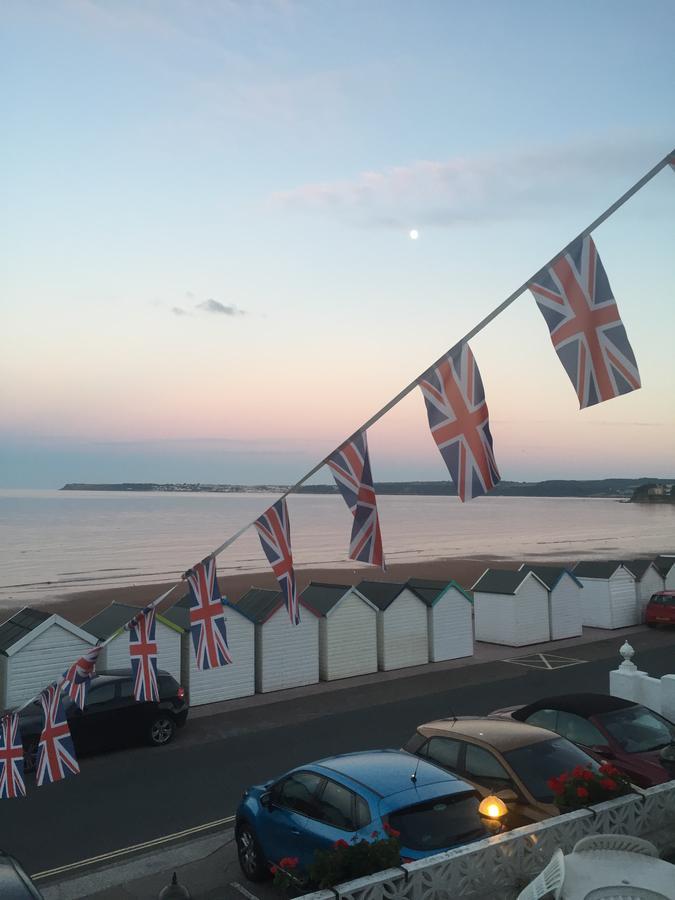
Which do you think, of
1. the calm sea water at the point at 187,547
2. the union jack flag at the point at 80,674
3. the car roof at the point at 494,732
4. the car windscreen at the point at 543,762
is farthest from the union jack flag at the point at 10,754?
the calm sea water at the point at 187,547

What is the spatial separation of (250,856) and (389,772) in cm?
214

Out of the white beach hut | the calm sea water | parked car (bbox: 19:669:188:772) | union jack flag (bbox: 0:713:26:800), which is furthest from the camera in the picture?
the calm sea water

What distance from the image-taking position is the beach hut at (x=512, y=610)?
75.2 feet

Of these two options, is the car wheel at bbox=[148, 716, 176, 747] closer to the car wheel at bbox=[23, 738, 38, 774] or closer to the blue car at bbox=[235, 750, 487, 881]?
the car wheel at bbox=[23, 738, 38, 774]

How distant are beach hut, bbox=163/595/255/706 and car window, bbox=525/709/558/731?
7524 mm

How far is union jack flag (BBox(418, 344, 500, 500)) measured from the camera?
783 cm

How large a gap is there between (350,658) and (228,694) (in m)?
3.35

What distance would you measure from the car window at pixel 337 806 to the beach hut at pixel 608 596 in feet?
66.3

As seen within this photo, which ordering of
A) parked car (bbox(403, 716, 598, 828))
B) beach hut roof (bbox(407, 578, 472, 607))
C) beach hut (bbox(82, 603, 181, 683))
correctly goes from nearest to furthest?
parked car (bbox(403, 716, 598, 828)) < beach hut (bbox(82, 603, 181, 683)) < beach hut roof (bbox(407, 578, 472, 607))

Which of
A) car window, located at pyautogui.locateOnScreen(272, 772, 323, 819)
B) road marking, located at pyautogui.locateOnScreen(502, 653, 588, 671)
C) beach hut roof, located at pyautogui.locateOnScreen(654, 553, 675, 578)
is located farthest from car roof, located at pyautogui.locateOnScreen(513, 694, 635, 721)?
beach hut roof, located at pyautogui.locateOnScreen(654, 553, 675, 578)

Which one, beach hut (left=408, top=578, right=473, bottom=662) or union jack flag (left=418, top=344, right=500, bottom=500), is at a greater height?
union jack flag (left=418, top=344, right=500, bottom=500)

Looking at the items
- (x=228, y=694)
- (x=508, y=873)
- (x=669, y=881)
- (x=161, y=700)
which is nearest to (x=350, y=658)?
(x=228, y=694)

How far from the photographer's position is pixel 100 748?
1338 centimetres

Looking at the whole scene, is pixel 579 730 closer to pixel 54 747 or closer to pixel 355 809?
pixel 355 809
